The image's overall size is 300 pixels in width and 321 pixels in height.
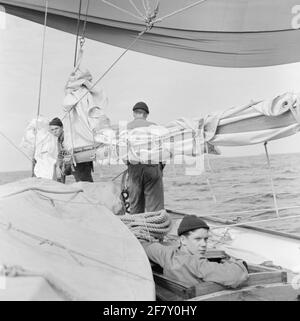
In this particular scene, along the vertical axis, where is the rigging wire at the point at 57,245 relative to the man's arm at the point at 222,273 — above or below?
above

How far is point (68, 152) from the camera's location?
124 inches

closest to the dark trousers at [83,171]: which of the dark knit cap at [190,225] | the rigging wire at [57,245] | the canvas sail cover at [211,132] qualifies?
the canvas sail cover at [211,132]

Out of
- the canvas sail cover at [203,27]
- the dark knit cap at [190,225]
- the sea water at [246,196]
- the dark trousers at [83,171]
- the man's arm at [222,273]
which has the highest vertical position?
the canvas sail cover at [203,27]

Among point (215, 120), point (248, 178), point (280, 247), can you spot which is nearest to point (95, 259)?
point (215, 120)

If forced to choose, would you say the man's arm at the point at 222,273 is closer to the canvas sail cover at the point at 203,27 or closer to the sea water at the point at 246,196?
the canvas sail cover at the point at 203,27

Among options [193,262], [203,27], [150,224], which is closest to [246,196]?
[203,27]

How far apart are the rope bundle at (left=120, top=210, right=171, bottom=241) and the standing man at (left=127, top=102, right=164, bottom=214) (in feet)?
2.24

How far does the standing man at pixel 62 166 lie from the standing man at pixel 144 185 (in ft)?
2.01

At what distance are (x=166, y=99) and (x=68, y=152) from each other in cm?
426

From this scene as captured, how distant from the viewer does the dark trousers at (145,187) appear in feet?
8.95

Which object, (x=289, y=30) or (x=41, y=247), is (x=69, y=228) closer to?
(x=41, y=247)

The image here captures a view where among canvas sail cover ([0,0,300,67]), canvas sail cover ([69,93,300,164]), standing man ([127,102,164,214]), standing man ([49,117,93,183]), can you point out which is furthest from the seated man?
canvas sail cover ([0,0,300,67])

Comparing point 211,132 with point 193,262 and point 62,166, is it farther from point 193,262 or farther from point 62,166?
point 62,166

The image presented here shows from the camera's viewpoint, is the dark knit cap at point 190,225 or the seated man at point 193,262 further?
the dark knit cap at point 190,225
